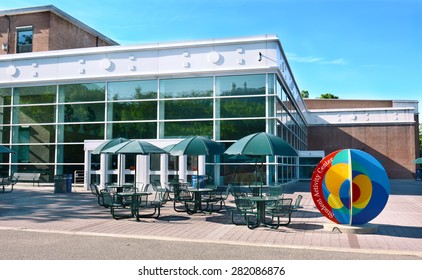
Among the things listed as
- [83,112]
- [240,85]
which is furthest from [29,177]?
[240,85]

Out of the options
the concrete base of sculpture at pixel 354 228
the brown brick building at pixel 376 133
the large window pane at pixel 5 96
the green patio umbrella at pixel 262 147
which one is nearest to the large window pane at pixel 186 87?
the large window pane at pixel 5 96

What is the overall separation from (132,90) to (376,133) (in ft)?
89.3

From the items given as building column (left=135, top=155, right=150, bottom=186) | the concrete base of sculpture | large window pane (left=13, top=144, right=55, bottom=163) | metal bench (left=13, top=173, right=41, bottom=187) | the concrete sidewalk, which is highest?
large window pane (left=13, top=144, right=55, bottom=163)

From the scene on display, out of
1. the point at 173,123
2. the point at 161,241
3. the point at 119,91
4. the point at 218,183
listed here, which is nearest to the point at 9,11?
the point at 119,91

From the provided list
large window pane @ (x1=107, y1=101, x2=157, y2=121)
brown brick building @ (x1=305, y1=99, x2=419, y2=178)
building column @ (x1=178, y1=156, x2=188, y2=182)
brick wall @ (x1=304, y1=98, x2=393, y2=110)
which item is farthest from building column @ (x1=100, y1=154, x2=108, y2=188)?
brick wall @ (x1=304, y1=98, x2=393, y2=110)

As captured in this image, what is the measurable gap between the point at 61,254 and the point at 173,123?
1556 cm

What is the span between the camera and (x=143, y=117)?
2297cm

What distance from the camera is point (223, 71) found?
21391 mm

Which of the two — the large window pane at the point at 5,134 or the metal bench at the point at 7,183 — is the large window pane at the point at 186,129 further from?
the large window pane at the point at 5,134

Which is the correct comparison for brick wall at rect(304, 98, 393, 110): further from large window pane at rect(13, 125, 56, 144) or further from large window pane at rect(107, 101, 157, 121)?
large window pane at rect(13, 125, 56, 144)

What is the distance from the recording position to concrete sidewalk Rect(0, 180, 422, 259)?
27.9 feet

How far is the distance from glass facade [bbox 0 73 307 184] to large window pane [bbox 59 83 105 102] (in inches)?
2.4

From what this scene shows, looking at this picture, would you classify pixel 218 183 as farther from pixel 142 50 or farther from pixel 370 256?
pixel 370 256

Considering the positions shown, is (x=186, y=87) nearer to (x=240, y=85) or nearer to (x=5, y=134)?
(x=240, y=85)
